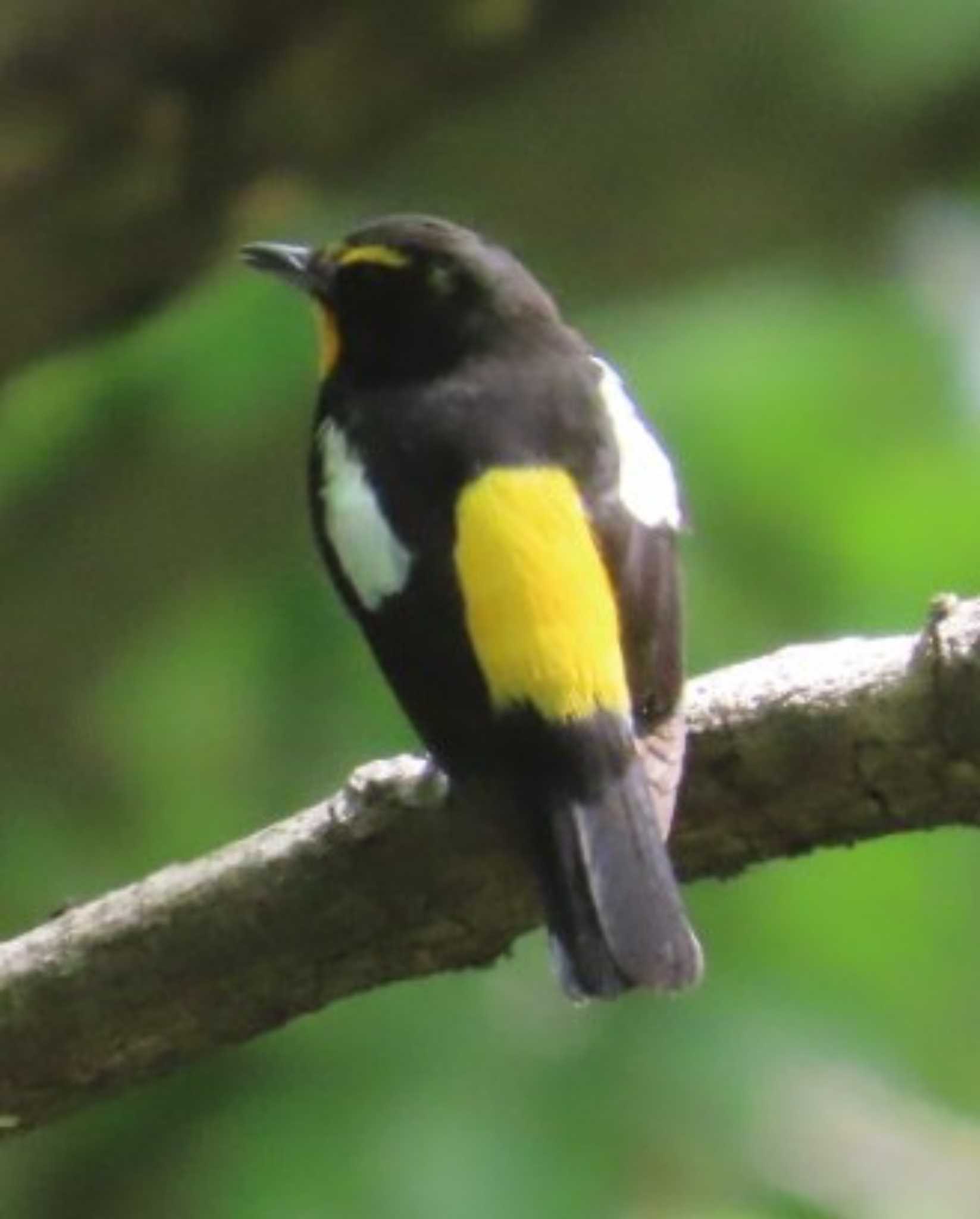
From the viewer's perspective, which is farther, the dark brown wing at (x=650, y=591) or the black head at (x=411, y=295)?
the black head at (x=411, y=295)

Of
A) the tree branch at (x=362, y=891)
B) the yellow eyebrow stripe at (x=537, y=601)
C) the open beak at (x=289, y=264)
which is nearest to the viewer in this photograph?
the tree branch at (x=362, y=891)

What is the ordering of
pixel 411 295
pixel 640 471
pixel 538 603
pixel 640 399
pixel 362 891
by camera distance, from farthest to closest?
pixel 640 399 → pixel 411 295 → pixel 640 471 → pixel 538 603 → pixel 362 891

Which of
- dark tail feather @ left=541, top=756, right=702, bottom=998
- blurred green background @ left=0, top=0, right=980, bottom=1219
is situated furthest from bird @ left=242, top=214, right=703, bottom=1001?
blurred green background @ left=0, top=0, right=980, bottom=1219

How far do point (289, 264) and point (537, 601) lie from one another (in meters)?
0.72

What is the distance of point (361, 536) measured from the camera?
3.44m

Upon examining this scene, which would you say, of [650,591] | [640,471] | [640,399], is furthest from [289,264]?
[640,399]

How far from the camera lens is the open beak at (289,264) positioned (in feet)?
12.9

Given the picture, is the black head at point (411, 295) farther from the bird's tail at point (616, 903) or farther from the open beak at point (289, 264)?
the bird's tail at point (616, 903)

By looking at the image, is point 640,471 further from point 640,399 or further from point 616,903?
point 640,399

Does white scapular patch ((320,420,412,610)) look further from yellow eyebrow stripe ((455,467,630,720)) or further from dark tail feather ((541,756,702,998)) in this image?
dark tail feather ((541,756,702,998))

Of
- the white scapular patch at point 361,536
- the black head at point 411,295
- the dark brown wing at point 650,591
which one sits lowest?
the dark brown wing at point 650,591

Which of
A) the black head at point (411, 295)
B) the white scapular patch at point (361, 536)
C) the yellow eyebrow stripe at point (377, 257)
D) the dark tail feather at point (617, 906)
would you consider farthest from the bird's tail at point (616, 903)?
the yellow eyebrow stripe at point (377, 257)

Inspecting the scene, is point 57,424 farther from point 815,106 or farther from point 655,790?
point 655,790

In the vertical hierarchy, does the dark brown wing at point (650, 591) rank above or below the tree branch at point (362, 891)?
above
